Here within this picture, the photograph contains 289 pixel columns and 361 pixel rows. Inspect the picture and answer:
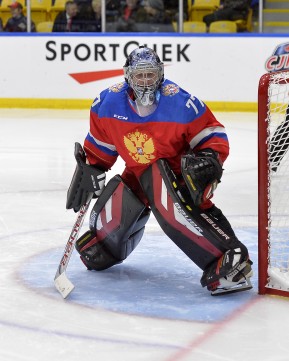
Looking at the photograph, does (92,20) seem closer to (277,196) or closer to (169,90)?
(277,196)

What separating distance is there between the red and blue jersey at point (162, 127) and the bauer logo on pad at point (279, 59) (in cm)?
29

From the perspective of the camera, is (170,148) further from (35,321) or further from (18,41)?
(18,41)

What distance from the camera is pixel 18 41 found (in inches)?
336

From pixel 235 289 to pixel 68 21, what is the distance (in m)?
5.82

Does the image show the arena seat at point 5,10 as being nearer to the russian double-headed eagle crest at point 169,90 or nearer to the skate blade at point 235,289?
the russian double-headed eagle crest at point 169,90

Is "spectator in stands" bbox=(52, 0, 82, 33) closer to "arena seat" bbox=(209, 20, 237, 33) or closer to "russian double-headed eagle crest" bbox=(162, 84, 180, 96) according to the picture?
"arena seat" bbox=(209, 20, 237, 33)

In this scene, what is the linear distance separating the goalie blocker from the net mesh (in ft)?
0.35

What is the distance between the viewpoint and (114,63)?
27.4 ft

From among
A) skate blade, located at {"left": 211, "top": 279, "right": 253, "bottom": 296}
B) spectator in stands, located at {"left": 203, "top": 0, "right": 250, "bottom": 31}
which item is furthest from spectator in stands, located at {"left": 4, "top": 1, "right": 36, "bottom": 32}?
skate blade, located at {"left": 211, "top": 279, "right": 253, "bottom": 296}

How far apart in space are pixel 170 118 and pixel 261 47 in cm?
521

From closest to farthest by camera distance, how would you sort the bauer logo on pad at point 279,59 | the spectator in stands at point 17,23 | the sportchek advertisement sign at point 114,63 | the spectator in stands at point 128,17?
1. the bauer logo on pad at point 279,59
2. the sportchek advertisement sign at point 114,63
3. the spectator in stands at point 128,17
4. the spectator in stands at point 17,23

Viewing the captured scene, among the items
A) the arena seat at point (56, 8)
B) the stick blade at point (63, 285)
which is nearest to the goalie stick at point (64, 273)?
the stick blade at point (63, 285)

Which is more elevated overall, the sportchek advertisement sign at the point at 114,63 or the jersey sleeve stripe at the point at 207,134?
the jersey sleeve stripe at the point at 207,134

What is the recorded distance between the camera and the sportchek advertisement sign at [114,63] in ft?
26.6
